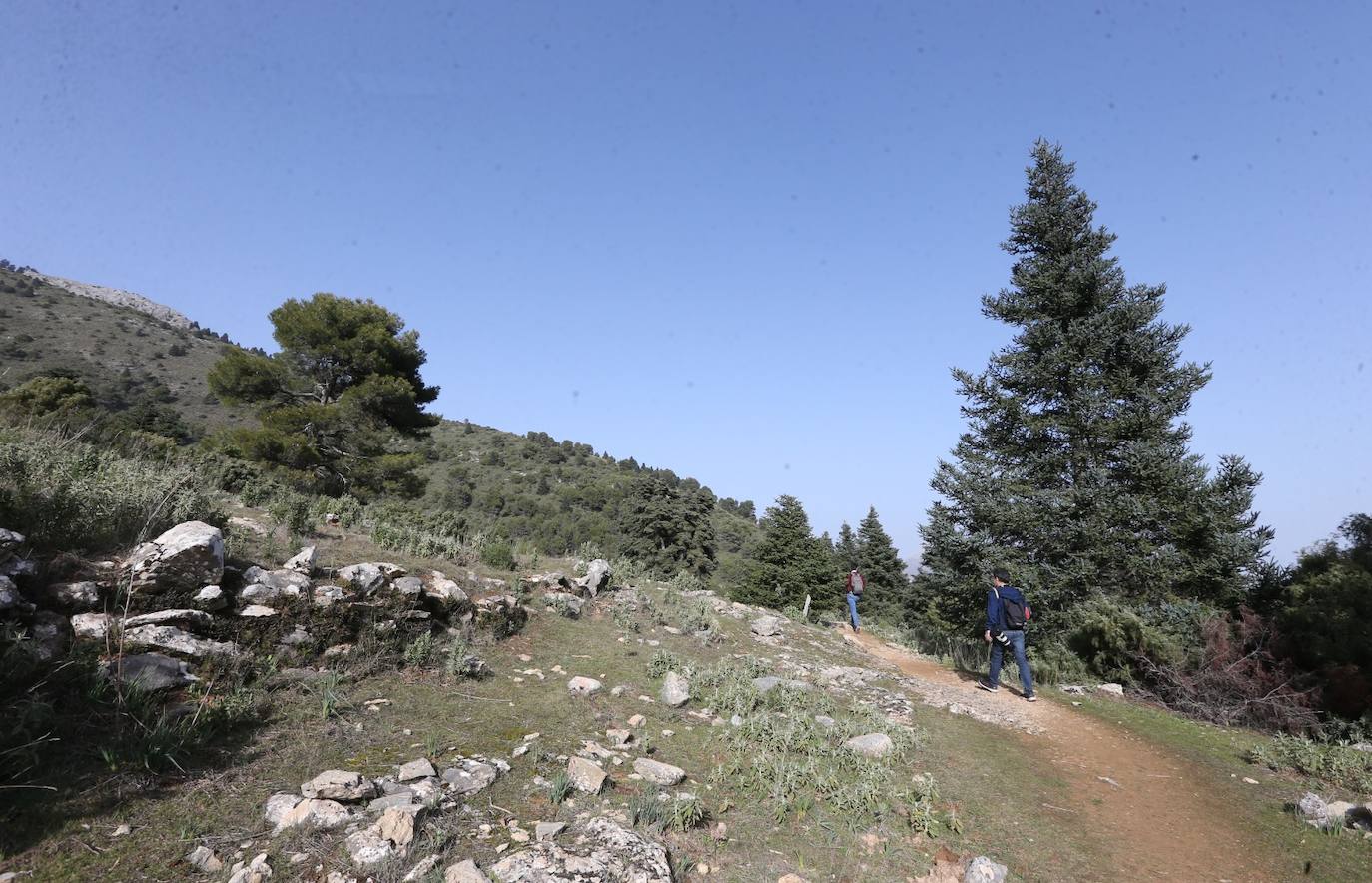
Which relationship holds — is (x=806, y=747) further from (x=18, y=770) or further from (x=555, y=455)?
(x=555, y=455)

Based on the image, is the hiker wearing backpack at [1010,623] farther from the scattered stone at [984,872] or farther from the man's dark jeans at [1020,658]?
the scattered stone at [984,872]

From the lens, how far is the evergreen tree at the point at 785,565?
34.4 metres

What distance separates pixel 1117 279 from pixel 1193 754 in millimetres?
13357

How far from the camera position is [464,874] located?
128 inches

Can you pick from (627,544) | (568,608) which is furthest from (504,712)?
(627,544)

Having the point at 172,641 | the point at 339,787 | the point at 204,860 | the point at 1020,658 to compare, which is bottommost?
the point at 204,860

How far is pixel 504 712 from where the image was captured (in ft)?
19.6

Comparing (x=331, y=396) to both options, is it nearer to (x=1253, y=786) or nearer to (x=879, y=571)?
(x=1253, y=786)

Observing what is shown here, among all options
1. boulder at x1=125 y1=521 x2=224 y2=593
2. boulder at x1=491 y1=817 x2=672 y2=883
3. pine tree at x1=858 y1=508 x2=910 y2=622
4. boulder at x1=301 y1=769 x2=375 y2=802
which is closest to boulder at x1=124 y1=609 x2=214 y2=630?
boulder at x1=125 y1=521 x2=224 y2=593

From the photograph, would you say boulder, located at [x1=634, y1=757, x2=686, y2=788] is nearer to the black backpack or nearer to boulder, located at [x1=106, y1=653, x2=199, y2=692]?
boulder, located at [x1=106, y1=653, x2=199, y2=692]

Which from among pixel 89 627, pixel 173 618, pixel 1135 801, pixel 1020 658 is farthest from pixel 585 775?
pixel 1020 658

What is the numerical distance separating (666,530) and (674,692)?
3726 centimetres

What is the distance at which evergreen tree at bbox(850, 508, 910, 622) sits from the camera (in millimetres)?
A: 47125

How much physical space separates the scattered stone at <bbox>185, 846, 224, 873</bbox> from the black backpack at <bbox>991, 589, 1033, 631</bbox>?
1024 centimetres
